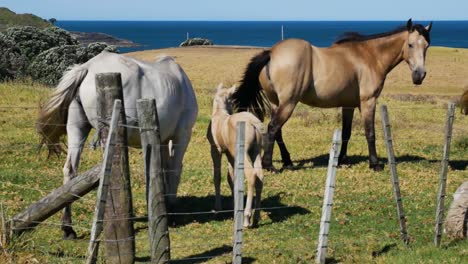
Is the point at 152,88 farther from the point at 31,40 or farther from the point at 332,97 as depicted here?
the point at 31,40

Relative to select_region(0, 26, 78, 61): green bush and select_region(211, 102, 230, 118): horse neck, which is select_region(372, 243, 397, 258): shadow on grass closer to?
select_region(211, 102, 230, 118): horse neck

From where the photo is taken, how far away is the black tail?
12609 millimetres

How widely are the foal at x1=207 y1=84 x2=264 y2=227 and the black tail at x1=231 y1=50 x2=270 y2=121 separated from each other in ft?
8.75

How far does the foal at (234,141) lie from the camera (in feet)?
28.7

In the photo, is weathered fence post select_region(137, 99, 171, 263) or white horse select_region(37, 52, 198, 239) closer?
weathered fence post select_region(137, 99, 171, 263)

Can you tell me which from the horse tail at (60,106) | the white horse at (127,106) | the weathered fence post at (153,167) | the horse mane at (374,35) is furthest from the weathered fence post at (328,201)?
the horse mane at (374,35)

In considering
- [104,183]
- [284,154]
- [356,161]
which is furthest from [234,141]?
[356,161]

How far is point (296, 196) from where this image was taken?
416 inches

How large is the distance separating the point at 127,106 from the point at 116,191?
7.03 feet

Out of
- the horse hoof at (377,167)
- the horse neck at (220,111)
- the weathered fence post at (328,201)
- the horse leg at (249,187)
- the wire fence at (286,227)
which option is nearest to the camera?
the weathered fence post at (328,201)

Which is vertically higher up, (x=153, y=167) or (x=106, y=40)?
(x=153, y=167)

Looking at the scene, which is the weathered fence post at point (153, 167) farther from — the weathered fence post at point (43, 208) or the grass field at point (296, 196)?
the grass field at point (296, 196)
